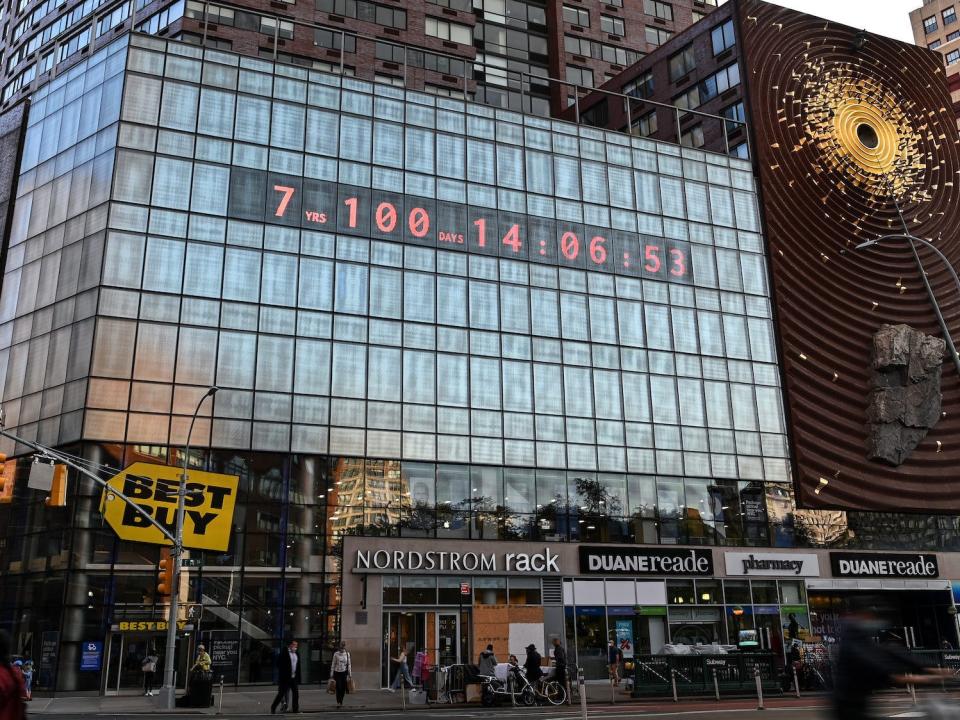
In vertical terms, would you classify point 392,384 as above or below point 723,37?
below

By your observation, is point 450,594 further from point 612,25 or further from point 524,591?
point 612,25

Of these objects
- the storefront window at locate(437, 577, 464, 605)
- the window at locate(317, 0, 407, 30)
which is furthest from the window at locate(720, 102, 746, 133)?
the storefront window at locate(437, 577, 464, 605)

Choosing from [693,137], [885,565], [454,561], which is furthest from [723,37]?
[454,561]

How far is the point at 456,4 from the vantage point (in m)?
67.5

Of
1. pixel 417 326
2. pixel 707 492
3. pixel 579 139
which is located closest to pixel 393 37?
pixel 579 139

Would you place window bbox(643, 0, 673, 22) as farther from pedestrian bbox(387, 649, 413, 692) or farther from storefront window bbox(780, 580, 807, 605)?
pedestrian bbox(387, 649, 413, 692)

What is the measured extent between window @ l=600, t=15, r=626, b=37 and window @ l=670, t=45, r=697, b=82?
13.5 m

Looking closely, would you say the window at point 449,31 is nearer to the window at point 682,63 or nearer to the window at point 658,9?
the window at point 682,63

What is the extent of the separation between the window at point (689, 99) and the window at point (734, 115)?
267cm

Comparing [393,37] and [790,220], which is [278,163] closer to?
[393,37]

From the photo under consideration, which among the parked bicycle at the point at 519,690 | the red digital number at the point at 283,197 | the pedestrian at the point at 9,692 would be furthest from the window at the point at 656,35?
the pedestrian at the point at 9,692

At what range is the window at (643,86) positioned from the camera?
64000 mm

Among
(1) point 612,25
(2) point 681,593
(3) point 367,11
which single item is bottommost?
(2) point 681,593

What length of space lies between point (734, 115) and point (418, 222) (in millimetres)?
23557
